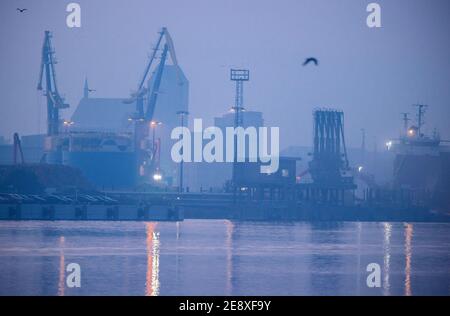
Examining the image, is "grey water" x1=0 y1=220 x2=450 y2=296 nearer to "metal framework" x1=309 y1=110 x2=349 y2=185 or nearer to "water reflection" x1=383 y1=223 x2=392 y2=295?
"water reflection" x1=383 y1=223 x2=392 y2=295

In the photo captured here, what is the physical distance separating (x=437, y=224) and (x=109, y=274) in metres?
85.2

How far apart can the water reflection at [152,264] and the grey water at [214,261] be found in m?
0.05

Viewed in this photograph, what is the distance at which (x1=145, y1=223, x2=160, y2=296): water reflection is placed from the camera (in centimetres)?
4705

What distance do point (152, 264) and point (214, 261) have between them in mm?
4692

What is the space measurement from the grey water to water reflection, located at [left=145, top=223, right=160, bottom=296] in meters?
0.05

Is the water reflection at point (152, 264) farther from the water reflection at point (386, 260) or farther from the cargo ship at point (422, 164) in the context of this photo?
the cargo ship at point (422, 164)

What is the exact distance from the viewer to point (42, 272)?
2115 inches

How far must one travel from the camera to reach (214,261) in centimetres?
6150

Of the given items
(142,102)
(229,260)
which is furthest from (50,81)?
(229,260)

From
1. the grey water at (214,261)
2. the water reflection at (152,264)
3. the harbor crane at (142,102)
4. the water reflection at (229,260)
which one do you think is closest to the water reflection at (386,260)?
the grey water at (214,261)

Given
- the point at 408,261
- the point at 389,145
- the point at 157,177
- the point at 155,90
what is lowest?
the point at 408,261

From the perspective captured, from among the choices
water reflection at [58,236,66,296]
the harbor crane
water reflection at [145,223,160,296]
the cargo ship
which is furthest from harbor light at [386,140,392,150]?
water reflection at [58,236,66,296]

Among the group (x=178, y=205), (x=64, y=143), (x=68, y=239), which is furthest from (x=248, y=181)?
(x=68, y=239)

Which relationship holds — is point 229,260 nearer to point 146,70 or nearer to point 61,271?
point 61,271
